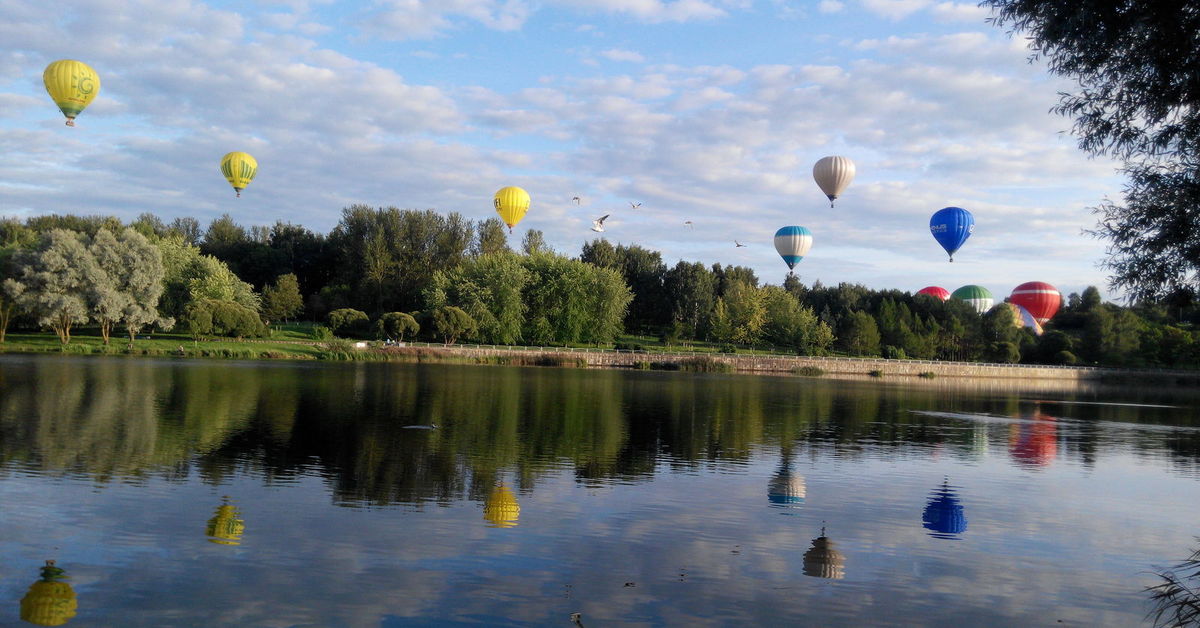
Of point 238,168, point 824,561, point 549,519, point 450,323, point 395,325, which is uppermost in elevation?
point 238,168

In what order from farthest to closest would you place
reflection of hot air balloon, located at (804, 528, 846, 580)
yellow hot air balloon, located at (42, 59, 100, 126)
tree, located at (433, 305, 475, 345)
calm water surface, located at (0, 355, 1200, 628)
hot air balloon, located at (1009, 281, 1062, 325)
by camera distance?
hot air balloon, located at (1009, 281, 1062, 325) → tree, located at (433, 305, 475, 345) → yellow hot air balloon, located at (42, 59, 100, 126) → reflection of hot air balloon, located at (804, 528, 846, 580) → calm water surface, located at (0, 355, 1200, 628)

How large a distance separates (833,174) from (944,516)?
201ft

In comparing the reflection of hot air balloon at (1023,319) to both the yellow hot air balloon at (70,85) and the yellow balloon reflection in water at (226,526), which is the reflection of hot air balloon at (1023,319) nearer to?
the yellow hot air balloon at (70,85)

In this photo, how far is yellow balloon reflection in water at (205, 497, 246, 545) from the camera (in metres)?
11.4

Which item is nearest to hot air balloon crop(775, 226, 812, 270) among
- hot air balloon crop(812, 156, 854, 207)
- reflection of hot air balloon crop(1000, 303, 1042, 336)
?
hot air balloon crop(812, 156, 854, 207)

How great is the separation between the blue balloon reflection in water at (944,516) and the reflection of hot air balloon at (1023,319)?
345ft

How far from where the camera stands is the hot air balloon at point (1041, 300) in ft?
455

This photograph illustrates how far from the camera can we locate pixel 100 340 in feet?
208

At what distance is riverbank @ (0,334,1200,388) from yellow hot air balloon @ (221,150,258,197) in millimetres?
16287

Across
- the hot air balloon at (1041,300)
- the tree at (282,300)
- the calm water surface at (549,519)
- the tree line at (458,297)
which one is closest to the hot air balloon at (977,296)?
the hot air balloon at (1041,300)

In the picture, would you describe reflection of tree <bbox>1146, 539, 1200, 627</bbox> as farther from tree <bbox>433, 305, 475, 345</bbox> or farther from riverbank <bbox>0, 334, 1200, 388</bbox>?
tree <bbox>433, 305, 475, 345</bbox>

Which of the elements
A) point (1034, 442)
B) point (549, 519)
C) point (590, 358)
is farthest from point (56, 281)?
point (1034, 442)

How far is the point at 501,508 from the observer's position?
14281 mm

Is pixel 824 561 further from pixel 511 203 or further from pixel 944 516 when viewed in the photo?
pixel 511 203
